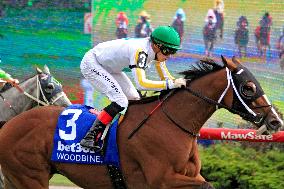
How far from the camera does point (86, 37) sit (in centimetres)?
1291

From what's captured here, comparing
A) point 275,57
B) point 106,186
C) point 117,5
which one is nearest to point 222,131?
point 275,57

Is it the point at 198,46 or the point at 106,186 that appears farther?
the point at 198,46

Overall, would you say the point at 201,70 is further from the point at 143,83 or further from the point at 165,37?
the point at 143,83

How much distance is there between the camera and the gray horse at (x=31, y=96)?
8820mm

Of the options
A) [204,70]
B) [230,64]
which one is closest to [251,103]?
[230,64]

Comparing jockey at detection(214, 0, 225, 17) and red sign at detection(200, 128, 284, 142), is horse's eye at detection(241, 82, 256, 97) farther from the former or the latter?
jockey at detection(214, 0, 225, 17)

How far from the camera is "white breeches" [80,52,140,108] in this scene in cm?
715

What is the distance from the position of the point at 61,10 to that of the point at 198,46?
8.31 ft

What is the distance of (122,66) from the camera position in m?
7.21

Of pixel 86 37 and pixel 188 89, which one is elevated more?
pixel 188 89

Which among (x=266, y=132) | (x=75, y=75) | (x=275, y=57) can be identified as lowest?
(x=75, y=75)

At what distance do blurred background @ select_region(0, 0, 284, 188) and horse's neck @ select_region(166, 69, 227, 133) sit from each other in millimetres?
3931

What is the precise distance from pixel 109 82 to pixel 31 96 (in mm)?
1968

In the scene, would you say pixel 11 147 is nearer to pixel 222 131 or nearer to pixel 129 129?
pixel 129 129
